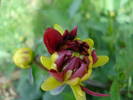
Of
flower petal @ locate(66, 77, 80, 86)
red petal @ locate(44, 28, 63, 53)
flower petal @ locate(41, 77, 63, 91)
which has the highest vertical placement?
red petal @ locate(44, 28, 63, 53)

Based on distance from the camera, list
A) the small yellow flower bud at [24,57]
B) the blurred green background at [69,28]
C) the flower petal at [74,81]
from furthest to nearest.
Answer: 1. the blurred green background at [69,28]
2. the small yellow flower bud at [24,57]
3. the flower petal at [74,81]

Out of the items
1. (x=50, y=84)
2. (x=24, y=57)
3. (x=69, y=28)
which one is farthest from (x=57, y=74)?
(x=69, y=28)

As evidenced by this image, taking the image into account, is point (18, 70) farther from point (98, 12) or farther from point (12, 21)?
point (98, 12)

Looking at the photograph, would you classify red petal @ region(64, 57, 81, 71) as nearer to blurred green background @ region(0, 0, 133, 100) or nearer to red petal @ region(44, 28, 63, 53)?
red petal @ region(44, 28, 63, 53)

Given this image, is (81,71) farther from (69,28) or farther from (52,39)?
(69,28)

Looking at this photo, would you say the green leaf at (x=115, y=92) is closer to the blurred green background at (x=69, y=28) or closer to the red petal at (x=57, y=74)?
the blurred green background at (x=69, y=28)

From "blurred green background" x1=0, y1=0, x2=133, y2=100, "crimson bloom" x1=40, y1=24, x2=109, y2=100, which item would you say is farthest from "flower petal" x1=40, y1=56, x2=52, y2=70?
"blurred green background" x1=0, y1=0, x2=133, y2=100

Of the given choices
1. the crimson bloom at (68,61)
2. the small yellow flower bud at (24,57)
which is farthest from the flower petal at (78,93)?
the small yellow flower bud at (24,57)
